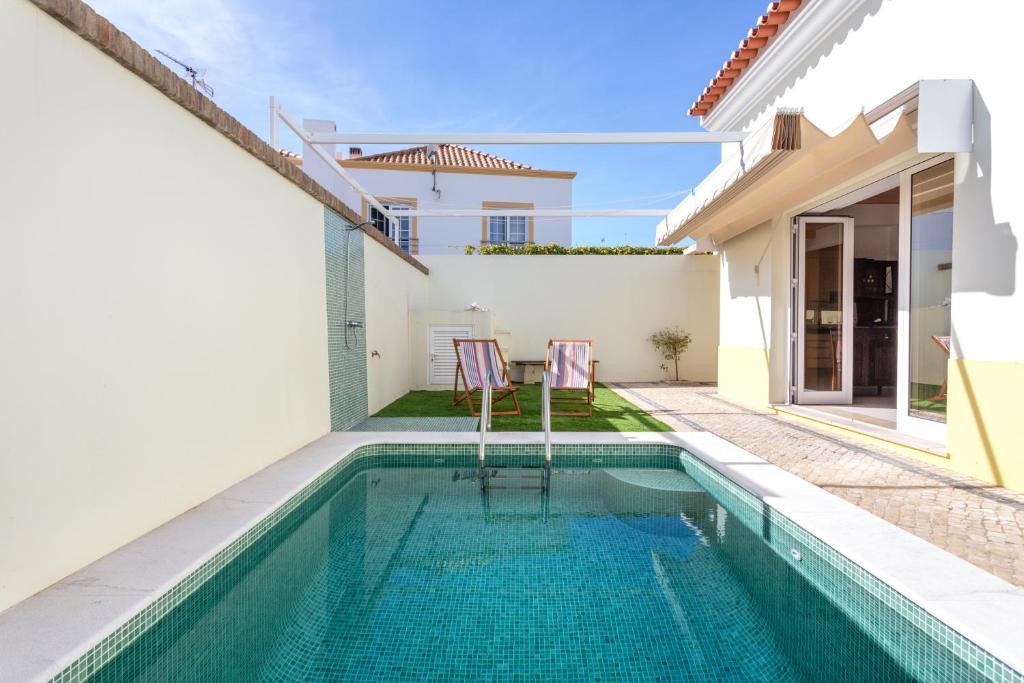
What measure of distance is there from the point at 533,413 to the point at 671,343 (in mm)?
6668

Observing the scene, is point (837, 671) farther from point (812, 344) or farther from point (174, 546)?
point (812, 344)

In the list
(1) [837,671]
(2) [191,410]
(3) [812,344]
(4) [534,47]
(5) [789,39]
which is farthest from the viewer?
(4) [534,47]

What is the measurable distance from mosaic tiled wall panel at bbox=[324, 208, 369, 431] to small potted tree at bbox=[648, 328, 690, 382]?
335 inches

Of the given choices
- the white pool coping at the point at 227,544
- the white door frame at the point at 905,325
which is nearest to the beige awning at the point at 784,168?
the white door frame at the point at 905,325

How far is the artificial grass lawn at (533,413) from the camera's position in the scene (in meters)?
7.00

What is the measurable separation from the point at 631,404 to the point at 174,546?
7620 millimetres

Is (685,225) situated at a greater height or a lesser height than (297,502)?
greater

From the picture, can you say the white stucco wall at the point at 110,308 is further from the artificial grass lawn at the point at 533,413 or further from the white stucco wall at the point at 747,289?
the white stucco wall at the point at 747,289

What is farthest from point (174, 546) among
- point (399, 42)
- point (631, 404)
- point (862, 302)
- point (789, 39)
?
point (862, 302)

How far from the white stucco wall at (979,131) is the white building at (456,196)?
15.6 meters

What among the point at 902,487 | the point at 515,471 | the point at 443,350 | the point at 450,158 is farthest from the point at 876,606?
the point at 450,158

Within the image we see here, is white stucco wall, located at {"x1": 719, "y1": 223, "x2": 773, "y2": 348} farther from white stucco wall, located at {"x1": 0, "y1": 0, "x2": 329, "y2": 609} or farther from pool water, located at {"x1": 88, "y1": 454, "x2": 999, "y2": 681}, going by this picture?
white stucco wall, located at {"x1": 0, "y1": 0, "x2": 329, "y2": 609}

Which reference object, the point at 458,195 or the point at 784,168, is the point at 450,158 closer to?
the point at 458,195

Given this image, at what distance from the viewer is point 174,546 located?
3086 mm
